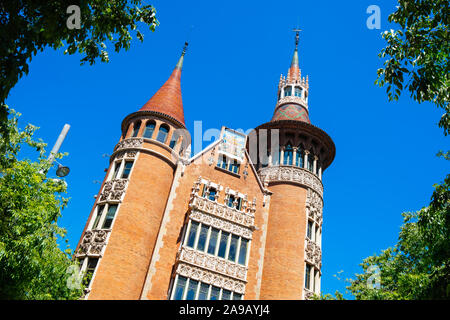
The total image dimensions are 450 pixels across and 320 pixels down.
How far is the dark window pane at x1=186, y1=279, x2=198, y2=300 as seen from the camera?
2383 centimetres

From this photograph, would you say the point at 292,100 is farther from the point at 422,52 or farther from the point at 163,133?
the point at 422,52

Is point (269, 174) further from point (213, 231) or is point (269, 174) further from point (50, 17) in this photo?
point (50, 17)

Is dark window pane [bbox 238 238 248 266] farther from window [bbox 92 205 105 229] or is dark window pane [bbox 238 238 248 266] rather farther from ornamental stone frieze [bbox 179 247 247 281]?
window [bbox 92 205 105 229]

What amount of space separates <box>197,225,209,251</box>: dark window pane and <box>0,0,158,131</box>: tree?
1524 centimetres

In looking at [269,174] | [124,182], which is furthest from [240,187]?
[124,182]

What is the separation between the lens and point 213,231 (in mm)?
26484

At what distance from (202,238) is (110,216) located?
605 cm

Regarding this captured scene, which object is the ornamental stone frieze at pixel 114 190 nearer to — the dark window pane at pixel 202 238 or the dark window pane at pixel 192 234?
the dark window pane at pixel 192 234

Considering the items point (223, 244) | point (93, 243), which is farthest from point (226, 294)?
point (93, 243)

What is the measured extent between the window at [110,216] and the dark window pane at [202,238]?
5695 millimetres

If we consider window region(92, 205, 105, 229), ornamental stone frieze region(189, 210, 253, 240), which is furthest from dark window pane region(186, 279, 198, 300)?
window region(92, 205, 105, 229)

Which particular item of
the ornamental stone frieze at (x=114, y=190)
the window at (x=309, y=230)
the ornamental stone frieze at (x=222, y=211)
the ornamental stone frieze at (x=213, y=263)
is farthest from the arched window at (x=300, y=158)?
the ornamental stone frieze at (x=114, y=190)
